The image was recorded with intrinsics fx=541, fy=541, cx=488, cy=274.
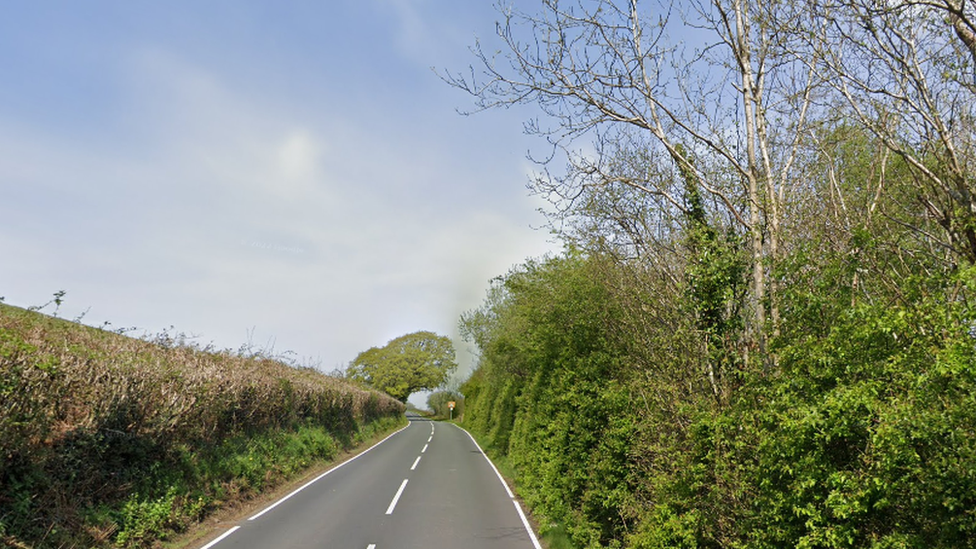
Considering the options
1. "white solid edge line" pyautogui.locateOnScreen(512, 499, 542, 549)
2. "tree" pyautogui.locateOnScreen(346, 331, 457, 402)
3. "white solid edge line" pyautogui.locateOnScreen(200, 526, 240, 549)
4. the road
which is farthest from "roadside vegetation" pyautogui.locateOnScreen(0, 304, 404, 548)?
"tree" pyautogui.locateOnScreen(346, 331, 457, 402)

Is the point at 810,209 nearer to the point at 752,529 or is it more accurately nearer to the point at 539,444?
the point at 752,529

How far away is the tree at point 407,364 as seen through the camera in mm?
76000

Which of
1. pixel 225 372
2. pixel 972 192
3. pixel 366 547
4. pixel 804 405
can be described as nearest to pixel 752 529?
pixel 804 405

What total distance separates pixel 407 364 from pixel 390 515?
66.7 m

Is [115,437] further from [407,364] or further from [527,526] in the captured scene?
[407,364]

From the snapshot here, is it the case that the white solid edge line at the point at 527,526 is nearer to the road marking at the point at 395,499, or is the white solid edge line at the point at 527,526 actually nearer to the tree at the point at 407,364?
the road marking at the point at 395,499

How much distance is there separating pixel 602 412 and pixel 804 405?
6332 mm

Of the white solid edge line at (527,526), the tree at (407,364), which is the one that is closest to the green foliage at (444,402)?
the tree at (407,364)

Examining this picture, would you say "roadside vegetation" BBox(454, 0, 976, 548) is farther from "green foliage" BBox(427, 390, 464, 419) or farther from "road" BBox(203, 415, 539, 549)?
"green foliage" BBox(427, 390, 464, 419)

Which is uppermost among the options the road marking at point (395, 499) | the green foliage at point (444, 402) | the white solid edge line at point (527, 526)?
the green foliage at point (444, 402)

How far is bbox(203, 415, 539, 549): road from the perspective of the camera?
9242mm

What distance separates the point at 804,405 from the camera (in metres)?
4.16

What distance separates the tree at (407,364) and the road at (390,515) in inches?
2283

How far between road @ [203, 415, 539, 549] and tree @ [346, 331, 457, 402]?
57992mm
